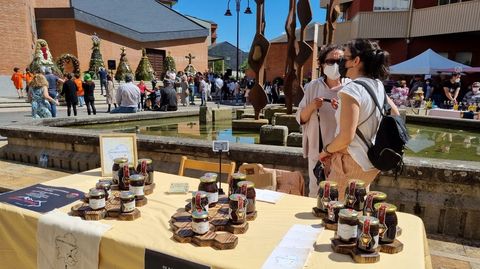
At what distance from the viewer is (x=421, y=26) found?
2155 cm

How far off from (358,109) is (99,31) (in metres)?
30.8

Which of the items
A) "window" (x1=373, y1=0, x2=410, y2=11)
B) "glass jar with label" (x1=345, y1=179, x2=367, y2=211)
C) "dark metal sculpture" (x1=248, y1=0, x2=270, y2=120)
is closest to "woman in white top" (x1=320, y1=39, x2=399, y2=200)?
"glass jar with label" (x1=345, y1=179, x2=367, y2=211)

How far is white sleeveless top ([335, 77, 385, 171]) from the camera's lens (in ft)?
7.70

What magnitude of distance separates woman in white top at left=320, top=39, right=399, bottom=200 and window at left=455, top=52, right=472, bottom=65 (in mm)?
22639

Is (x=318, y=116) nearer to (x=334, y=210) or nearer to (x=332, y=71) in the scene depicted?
(x=332, y=71)

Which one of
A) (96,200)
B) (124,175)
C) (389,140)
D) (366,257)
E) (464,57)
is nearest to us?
(366,257)

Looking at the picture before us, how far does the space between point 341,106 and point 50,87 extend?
10.5 m

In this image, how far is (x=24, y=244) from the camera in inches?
88.3

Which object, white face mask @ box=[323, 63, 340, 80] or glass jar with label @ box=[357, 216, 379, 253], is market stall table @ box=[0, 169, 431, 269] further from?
white face mask @ box=[323, 63, 340, 80]

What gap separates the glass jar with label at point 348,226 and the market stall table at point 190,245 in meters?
0.09

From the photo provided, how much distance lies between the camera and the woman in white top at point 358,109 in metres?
2.35

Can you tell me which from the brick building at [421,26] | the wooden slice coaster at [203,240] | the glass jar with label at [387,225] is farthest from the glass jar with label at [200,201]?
the brick building at [421,26]

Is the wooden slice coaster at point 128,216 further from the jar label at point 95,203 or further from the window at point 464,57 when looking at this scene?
the window at point 464,57

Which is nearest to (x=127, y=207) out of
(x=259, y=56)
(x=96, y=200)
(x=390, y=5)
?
(x=96, y=200)
